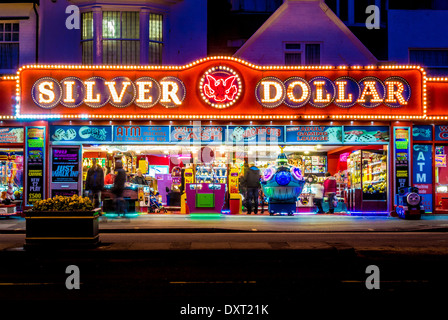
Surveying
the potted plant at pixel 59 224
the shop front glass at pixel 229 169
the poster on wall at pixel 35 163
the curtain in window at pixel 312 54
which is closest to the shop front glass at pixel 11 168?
the poster on wall at pixel 35 163

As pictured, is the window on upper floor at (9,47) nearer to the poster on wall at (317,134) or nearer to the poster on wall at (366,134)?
the poster on wall at (317,134)

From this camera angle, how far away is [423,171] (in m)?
21.6

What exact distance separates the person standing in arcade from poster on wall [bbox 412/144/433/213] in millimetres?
3386

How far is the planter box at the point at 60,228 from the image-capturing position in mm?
11398

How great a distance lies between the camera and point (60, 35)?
23.0 m

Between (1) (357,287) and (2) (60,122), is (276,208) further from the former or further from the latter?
(1) (357,287)

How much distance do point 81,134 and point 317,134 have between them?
9.72m

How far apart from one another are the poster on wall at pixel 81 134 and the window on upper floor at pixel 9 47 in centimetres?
487

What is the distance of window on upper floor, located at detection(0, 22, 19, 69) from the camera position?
76.6ft

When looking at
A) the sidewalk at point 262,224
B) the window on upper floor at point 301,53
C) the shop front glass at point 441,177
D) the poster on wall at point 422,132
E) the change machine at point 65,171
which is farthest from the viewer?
the window on upper floor at point 301,53

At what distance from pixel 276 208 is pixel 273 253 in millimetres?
9707

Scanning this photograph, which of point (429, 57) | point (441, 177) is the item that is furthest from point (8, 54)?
point (441, 177)

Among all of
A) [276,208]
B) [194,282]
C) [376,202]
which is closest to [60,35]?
[276,208]
